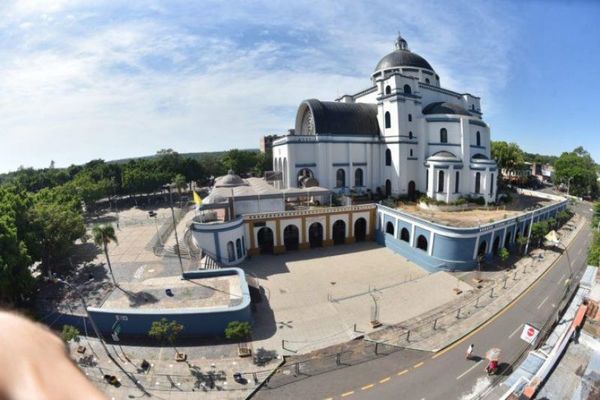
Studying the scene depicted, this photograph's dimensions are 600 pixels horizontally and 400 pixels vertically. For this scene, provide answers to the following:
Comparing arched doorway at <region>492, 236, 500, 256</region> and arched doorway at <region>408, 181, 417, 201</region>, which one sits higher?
arched doorway at <region>408, 181, 417, 201</region>

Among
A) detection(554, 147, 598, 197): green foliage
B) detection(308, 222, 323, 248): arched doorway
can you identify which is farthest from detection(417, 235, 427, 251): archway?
detection(554, 147, 598, 197): green foliage

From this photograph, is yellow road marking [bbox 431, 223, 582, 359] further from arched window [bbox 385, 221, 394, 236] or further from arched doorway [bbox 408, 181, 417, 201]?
arched doorway [bbox 408, 181, 417, 201]

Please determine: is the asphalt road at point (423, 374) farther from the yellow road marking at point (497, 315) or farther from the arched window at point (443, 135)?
the arched window at point (443, 135)

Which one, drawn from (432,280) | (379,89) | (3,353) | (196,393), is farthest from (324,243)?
(3,353)

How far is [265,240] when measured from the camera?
31.5m

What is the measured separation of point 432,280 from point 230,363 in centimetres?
1683

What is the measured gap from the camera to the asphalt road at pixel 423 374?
44.7ft

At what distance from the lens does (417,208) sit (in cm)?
3641

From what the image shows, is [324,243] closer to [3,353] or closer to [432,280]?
[432,280]

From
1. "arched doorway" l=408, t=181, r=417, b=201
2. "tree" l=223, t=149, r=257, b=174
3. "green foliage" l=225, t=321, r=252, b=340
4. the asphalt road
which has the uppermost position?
Answer: "tree" l=223, t=149, r=257, b=174

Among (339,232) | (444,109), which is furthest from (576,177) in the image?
(339,232)

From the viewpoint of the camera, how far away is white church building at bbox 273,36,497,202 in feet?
123

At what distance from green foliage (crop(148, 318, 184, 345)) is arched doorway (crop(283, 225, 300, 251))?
1600cm

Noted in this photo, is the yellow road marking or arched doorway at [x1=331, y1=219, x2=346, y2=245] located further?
arched doorway at [x1=331, y1=219, x2=346, y2=245]
